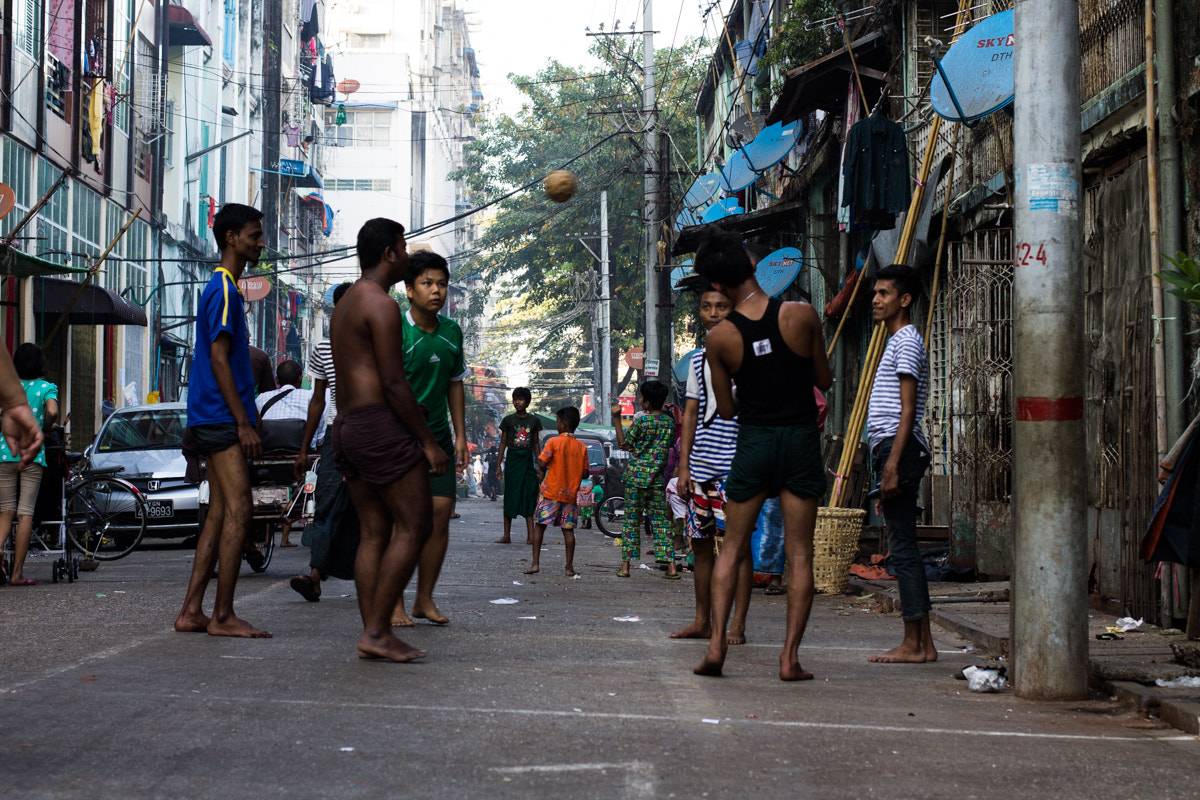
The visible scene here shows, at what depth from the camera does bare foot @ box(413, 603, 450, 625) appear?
7348 mm

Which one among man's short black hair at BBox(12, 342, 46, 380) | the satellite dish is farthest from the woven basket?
the satellite dish

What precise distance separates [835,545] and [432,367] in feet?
13.5

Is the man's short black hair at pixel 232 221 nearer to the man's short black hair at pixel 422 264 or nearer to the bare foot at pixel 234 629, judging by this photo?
the man's short black hair at pixel 422 264

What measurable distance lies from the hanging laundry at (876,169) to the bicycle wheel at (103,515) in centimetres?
740

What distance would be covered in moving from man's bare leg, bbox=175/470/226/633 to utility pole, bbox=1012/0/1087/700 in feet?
12.0

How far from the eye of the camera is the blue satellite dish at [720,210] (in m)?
21.3

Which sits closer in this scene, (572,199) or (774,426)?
(774,426)

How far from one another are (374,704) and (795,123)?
601 inches

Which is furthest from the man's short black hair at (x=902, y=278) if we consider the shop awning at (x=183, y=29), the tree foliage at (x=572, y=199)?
the tree foliage at (x=572, y=199)

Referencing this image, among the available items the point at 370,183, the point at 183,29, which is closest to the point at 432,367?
the point at 183,29

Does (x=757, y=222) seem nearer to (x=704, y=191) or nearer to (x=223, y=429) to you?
(x=704, y=191)

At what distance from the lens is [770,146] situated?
18.3m

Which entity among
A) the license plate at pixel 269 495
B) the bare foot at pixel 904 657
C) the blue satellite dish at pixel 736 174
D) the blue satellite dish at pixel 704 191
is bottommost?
the bare foot at pixel 904 657

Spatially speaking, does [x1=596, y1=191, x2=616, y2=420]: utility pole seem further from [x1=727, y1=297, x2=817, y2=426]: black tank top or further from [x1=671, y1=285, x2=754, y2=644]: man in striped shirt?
[x1=727, y1=297, x2=817, y2=426]: black tank top
